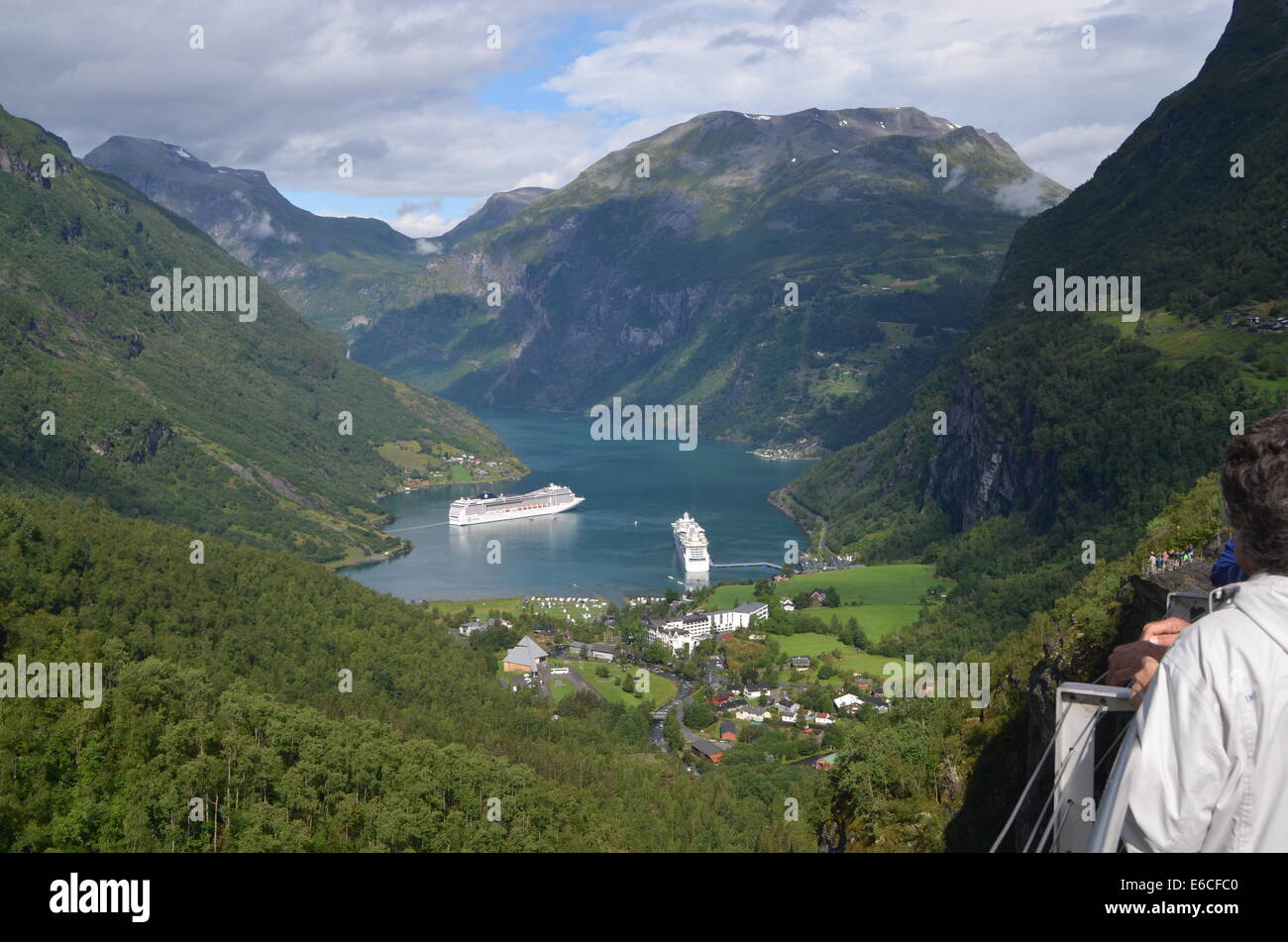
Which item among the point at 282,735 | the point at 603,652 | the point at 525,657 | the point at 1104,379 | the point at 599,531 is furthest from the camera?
the point at 599,531

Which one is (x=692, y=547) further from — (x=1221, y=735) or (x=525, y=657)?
(x=1221, y=735)

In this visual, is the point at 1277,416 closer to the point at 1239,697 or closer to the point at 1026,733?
the point at 1239,697
